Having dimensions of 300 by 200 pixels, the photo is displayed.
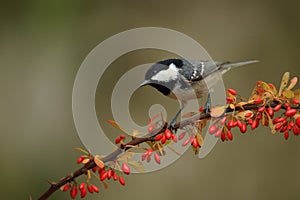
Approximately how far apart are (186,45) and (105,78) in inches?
25.9

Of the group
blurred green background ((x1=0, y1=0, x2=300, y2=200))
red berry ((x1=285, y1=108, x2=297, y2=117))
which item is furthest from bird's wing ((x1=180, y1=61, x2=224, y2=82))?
blurred green background ((x1=0, y1=0, x2=300, y2=200))

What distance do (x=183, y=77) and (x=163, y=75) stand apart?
0.13 m

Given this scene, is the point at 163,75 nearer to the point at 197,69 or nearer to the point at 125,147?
the point at 197,69

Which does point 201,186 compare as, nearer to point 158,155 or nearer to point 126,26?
point 126,26

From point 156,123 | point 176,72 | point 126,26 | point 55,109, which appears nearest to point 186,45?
point 126,26

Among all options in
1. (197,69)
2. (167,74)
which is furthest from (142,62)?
(167,74)

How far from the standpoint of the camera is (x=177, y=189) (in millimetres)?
3381

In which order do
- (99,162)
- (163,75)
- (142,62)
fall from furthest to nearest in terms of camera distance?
1. (142,62)
2. (163,75)
3. (99,162)

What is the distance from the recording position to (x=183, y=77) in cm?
199

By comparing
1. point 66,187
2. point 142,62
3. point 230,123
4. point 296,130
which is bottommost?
point 296,130

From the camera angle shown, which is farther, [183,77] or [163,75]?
[183,77]

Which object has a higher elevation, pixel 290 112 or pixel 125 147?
pixel 125 147

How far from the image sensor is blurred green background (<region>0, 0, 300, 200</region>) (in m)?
3.39

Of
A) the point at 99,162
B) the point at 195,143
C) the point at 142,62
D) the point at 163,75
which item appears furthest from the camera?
the point at 142,62
